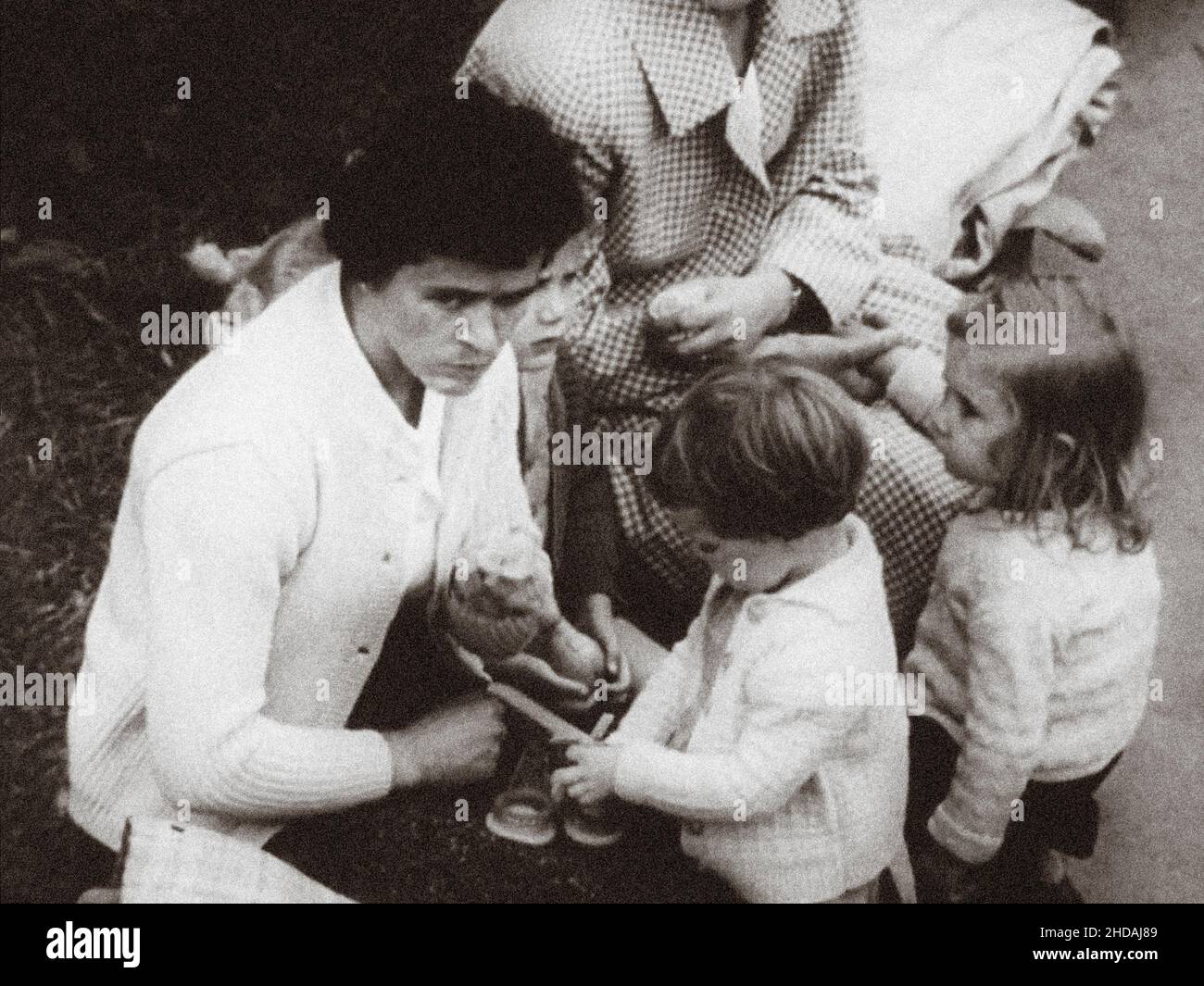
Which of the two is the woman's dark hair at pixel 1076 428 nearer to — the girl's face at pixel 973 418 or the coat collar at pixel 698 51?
the girl's face at pixel 973 418

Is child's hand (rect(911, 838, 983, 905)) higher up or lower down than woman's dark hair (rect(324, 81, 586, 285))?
lower down

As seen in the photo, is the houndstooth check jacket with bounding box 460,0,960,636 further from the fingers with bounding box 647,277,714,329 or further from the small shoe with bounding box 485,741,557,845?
the small shoe with bounding box 485,741,557,845

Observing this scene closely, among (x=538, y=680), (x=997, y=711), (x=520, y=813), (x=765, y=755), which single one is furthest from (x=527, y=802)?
(x=997, y=711)

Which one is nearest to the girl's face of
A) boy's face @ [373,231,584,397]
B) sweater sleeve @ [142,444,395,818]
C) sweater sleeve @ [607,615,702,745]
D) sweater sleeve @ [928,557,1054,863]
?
sweater sleeve @ [928,557,1054,863]

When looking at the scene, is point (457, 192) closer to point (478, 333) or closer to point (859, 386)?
point (478, 333)

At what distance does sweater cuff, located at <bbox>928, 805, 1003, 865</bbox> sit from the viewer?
72.2 inches

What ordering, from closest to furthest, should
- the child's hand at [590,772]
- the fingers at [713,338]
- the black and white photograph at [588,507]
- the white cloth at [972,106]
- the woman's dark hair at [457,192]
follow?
the woman's dark hair at [457,192], the black and white photograph at [588,507], the child's hand at [590,772], the fingers at [713,338], the white cloth at [972,106]

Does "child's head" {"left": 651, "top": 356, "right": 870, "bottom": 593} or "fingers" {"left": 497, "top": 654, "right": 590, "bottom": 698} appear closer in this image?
"child's head" {"left": 651, "top": 356, "right": 870, "bottom": 593}

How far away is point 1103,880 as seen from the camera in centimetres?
192

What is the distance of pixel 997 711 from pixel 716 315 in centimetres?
54

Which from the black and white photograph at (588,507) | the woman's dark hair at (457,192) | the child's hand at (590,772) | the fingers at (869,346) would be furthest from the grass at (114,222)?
the fingers at (869,346)

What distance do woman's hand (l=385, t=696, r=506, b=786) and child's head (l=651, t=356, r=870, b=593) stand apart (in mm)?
333

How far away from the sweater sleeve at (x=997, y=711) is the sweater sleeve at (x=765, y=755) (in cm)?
18

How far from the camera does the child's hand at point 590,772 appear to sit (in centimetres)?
175
